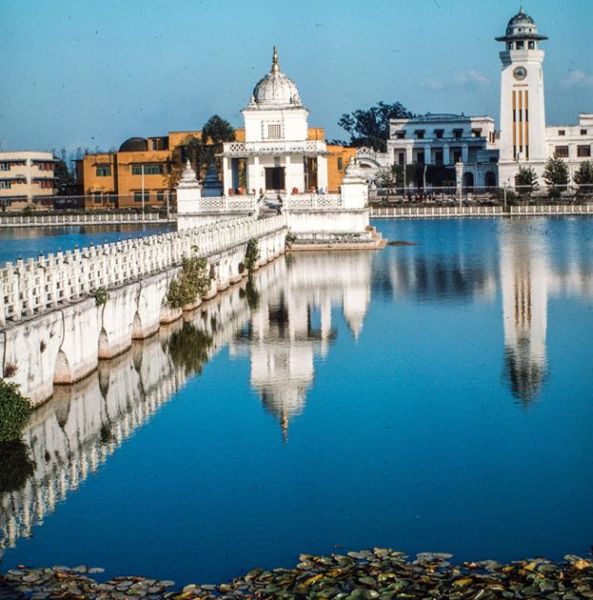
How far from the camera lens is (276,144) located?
59.2 meters

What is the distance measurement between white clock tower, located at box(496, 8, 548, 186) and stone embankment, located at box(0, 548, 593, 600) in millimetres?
91781

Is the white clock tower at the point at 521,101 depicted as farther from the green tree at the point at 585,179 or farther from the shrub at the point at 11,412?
the shrub at the point at 11,412

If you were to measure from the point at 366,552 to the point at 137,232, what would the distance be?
61.9 meters

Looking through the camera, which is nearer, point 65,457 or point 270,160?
point 65,457

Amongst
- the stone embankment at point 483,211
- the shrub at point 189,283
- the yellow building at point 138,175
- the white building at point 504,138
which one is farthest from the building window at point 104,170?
the shrub at point 189,283

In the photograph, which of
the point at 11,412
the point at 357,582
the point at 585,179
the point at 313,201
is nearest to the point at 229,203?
the point at 313,201

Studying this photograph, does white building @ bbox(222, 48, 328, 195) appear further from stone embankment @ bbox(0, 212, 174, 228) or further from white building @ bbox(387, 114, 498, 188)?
white building @ bbox(387, 114, 498, 188)

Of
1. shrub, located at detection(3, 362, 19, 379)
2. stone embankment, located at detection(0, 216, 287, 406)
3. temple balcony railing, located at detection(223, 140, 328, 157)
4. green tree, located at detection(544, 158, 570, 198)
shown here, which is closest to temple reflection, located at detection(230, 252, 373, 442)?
stone embankment, located at detection(0, 216, 287, 406)

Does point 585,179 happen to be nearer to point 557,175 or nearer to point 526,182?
point 557,175

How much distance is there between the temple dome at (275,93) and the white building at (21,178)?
43213 millimetres

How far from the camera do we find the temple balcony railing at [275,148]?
58.3m

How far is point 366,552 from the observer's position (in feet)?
41.1

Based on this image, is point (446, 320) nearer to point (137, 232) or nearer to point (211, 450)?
point (211, 450)

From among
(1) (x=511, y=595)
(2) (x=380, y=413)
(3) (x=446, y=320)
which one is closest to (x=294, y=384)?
(2) (x=380, y=413)
